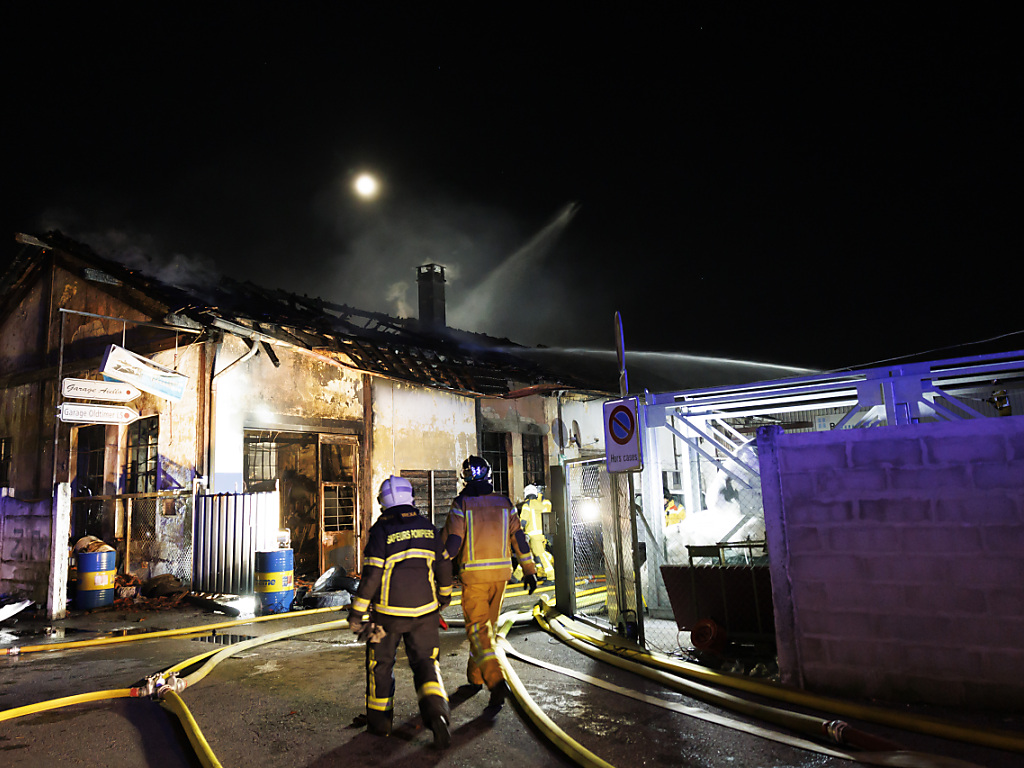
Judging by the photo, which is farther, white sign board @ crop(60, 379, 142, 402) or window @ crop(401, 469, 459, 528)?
window @ crop(401, 469, 459, 528)

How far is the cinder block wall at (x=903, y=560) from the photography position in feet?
14.8

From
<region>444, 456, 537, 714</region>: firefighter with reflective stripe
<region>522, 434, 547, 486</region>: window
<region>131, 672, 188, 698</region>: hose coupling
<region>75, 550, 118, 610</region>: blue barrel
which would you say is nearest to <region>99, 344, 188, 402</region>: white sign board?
<region>75, 550, 118, 610</region>: blue barrel

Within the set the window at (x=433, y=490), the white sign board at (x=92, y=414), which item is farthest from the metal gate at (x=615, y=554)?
the white sign board at (x=92, y=414)

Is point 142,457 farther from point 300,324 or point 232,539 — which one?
point 300,324

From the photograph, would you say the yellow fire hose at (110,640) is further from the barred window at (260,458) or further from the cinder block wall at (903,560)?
the cinder block wall at (903,560)

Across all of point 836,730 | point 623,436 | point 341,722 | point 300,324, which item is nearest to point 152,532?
point 300,324

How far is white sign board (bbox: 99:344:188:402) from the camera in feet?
33.1

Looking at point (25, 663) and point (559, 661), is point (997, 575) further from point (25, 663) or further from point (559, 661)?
point (25, 663)

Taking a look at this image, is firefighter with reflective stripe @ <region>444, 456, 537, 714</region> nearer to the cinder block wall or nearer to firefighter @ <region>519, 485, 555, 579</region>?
the cinder block wall

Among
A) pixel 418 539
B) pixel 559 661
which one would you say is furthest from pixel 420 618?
pixel 559 661

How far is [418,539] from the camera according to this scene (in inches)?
174

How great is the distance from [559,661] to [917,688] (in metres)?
2.94

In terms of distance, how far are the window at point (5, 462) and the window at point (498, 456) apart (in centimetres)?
1073

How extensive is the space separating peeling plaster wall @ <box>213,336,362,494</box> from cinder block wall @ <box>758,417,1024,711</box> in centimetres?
939
